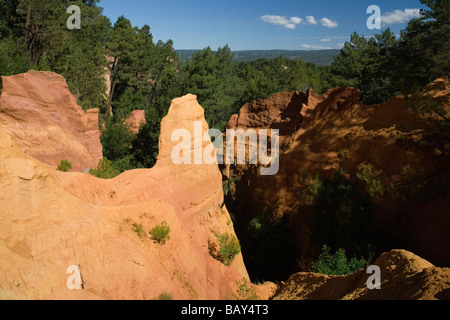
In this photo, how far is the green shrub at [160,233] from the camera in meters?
7.58

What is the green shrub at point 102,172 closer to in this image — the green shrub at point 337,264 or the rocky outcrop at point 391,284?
the rocky outcrop at point 391,284

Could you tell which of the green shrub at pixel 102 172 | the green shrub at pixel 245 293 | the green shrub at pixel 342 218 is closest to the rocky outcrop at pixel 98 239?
the green shrub at pixel 245 293

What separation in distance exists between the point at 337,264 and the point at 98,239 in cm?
721

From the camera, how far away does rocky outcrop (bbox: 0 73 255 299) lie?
16.3ft

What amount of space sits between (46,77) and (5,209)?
14140 mm

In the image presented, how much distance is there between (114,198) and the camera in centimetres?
930

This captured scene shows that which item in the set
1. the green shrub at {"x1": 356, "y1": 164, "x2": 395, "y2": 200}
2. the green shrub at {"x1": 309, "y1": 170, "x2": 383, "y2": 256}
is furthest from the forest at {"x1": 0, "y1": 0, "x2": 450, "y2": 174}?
the green shrub at {"x1": 356, "y1": 164, "x2": 395, "y2": 200}

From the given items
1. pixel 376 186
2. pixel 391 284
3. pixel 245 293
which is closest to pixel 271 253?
pixel 245 293

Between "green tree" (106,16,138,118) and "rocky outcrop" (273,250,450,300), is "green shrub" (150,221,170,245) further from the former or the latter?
"green tree" (106,16,138,118)

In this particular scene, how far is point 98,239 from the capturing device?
632 cm

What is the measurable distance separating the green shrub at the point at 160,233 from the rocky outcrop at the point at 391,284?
3593mm

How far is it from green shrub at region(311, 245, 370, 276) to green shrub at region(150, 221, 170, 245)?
205 inches
